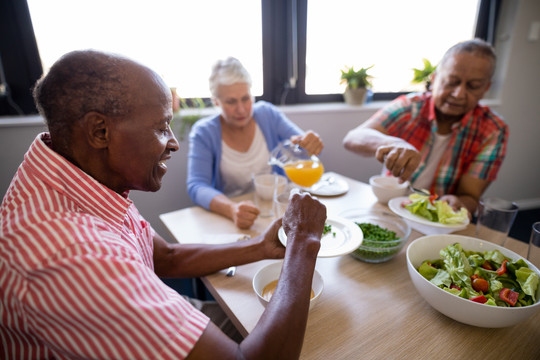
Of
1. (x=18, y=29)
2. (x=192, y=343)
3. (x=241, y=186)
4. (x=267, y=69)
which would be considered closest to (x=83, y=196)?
(x=192, y=343)

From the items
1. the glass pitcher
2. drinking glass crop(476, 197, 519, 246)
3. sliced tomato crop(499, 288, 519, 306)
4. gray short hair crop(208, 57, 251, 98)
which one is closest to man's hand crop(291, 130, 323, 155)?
the glass pitcher

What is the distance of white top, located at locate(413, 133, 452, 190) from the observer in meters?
1.94

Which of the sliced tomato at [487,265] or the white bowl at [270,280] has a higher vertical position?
the sliced tomato at [487,265]

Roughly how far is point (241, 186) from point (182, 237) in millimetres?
822

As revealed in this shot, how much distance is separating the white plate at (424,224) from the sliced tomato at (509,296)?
362 millimetres

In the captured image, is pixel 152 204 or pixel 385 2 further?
pixel 385 2

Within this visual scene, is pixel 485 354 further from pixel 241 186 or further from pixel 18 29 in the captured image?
pixel 18 29

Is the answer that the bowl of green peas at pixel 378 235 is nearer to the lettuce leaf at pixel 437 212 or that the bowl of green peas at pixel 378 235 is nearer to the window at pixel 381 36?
the lettuce leaf at pixel 437 212

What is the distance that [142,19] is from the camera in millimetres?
2262

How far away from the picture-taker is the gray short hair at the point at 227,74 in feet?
5.86

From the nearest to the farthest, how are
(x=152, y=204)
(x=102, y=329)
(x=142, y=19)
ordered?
(x=102, y=329)
(x=142, y=19)
(x=152, y=204)

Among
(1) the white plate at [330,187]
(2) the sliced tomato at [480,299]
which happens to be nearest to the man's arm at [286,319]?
(2) the sliced tomato at [480,299]

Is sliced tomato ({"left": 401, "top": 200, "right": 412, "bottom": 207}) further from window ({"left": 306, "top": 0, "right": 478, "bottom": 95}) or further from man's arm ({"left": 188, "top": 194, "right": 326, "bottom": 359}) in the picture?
window ({"left": 306, "top": 0, "right": 478, "bottom": 95})

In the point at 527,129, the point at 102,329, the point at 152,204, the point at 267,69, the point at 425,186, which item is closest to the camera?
the point at 102,329
